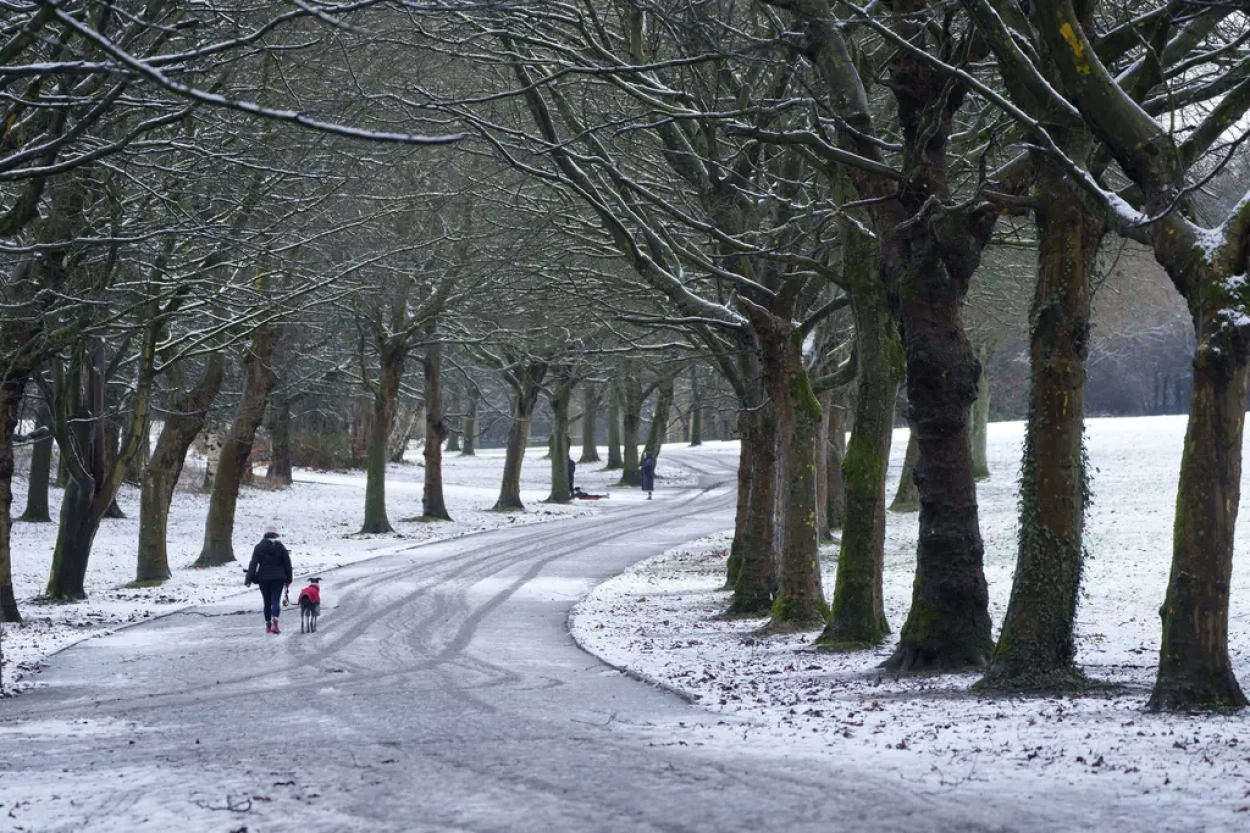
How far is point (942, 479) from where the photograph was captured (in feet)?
42.5

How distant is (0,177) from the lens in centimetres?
1014

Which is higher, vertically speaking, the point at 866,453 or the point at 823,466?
the point at 866,453

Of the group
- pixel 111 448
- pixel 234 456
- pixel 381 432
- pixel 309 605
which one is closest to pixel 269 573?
pixel 309 605

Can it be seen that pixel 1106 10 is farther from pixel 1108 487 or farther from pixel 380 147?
pixel 1108 487

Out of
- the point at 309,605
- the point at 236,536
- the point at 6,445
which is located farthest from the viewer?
the point at 236,536

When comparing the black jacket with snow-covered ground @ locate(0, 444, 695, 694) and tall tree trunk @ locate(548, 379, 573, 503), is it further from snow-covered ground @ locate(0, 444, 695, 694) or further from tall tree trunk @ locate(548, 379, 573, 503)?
tall tree trunk @ locate(548, 379, 573, 503)

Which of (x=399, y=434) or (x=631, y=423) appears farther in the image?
(x=399, y=434)

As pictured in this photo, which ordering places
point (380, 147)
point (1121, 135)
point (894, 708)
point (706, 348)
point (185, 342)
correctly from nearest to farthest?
point (1121, 135) < point (894, 708) < point (380, 147) < point (706, 348) < point (185, 342)

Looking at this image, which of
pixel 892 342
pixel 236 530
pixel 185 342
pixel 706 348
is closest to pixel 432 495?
pixel 236 530

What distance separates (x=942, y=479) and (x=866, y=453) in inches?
87.3

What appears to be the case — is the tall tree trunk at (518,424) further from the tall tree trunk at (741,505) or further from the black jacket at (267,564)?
the black jacket at (267,564)

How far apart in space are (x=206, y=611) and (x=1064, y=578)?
593 inches

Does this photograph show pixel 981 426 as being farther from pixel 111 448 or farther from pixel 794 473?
pixel 794 473

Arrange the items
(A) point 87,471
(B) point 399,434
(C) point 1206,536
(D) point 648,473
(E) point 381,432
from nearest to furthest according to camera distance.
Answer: (C) point 1206,536 < (A) point 87,471 < (E) point 381,432 < (D) point 648,473 < (B) point 399,434
